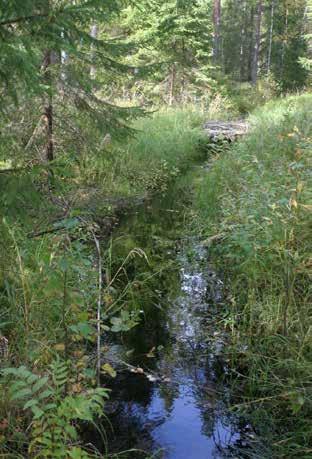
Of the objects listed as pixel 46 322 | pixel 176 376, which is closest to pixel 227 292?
pixel 176 376

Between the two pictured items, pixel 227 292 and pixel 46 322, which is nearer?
pixel 46 322

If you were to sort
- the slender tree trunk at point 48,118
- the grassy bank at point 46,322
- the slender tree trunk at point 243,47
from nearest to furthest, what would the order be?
the grassy bank at point 46,322 < the slender tree trunk at point 48,118 < the slender tree trunk at point 243,47

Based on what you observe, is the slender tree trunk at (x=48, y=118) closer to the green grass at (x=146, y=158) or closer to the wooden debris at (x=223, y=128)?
the green grass at (x=146, y=158)

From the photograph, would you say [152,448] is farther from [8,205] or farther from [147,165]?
[147,165]

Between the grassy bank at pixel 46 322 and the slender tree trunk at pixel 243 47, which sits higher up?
the slender tree trunk at pixel 243 47

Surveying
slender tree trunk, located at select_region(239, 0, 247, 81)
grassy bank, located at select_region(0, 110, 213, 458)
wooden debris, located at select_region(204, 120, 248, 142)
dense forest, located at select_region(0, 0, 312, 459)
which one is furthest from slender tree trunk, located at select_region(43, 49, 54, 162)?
slender tree trunk, located at select_region(239, 0, 247, 81)

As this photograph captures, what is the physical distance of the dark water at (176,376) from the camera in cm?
328

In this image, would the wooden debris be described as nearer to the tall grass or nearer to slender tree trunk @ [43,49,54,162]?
the tall grass

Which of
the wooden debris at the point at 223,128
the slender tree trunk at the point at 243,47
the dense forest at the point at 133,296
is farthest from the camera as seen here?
the slender tree trunk at the point at 243,47

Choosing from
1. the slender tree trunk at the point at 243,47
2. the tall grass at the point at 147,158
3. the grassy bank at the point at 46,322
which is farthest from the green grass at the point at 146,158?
the slender tree trunk at the point at 243,47

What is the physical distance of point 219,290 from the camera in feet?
17.0

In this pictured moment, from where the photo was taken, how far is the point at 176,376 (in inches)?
154

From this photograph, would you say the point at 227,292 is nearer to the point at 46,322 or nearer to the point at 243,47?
the point at 46,322

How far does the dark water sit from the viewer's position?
3277 millimetres
